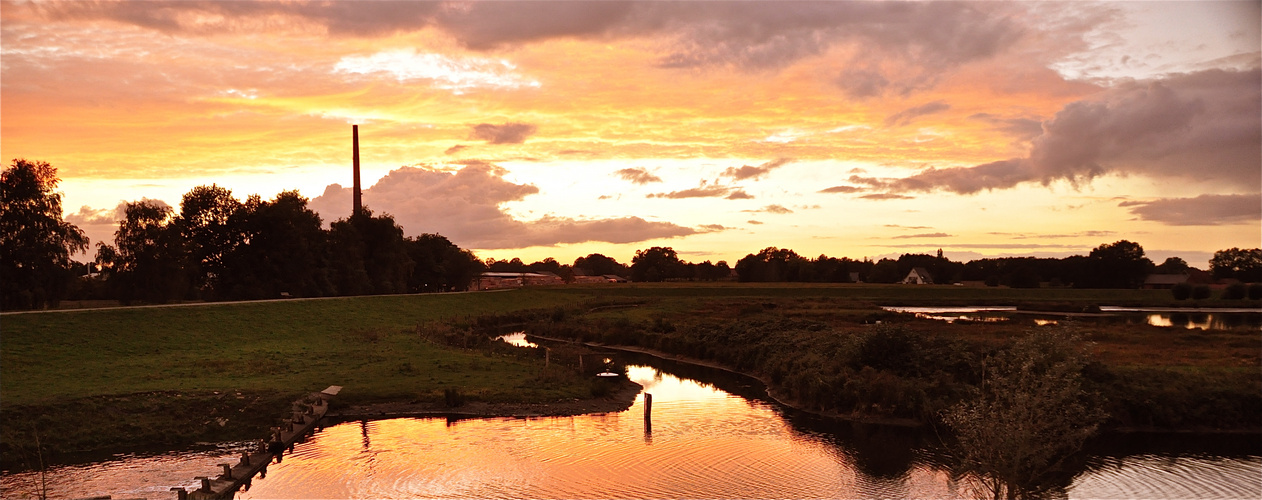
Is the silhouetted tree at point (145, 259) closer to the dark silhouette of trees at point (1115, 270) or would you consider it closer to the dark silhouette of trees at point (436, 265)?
the dark silhouette of trees at point (436, 265)

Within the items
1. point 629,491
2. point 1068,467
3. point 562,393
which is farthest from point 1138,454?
point 562,393

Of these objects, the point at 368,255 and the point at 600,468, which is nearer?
the point at 600,468

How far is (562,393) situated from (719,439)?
37.3ft

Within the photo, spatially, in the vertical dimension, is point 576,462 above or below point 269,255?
below

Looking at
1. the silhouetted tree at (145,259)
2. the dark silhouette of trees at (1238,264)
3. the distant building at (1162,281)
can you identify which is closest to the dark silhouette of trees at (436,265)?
the silhouetted tree at (145,259)

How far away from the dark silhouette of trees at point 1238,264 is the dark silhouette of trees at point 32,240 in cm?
17728

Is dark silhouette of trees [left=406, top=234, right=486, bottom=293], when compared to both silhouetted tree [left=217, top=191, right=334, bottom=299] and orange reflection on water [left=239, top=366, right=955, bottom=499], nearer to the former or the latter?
silhouetted tree [left=217, top=191, right=334, bottom=299]

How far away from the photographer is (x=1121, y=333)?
67.4m

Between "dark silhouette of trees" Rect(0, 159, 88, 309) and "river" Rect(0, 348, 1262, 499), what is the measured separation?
4547cm

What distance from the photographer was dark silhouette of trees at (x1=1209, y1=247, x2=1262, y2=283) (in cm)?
15375

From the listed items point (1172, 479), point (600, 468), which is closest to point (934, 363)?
point (1172, 479)

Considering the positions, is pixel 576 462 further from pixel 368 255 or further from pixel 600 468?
pixel 368 255

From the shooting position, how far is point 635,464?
1220 inches

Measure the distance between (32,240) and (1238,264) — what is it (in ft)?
655
